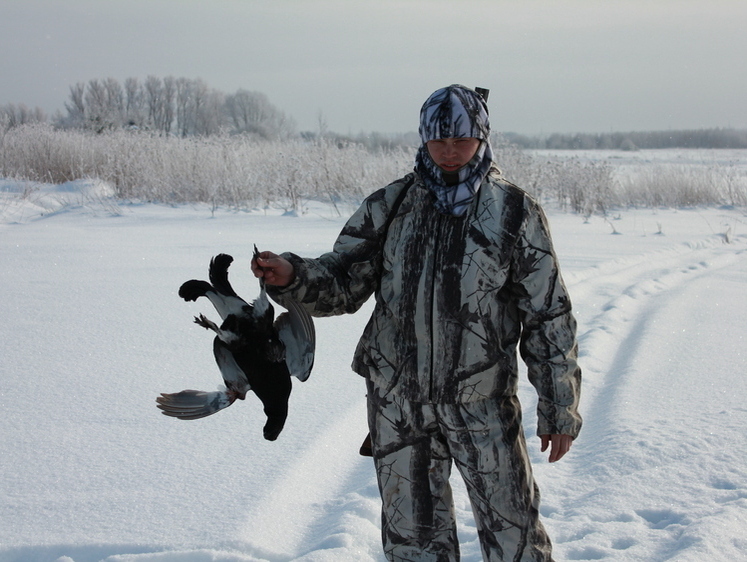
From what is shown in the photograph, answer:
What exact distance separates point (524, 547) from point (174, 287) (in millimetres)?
4111

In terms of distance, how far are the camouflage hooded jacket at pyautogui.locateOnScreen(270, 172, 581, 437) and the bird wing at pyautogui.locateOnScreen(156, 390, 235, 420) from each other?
286 mm

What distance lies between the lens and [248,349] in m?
1.63

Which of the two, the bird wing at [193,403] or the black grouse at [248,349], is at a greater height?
the black grouse at [248,349]

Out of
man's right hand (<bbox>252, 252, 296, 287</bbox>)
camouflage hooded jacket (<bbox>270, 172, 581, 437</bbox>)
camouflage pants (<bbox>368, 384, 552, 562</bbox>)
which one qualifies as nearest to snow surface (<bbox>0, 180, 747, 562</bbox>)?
camouflage pants (<bbox>368, 384, 552, 562</bbox>)

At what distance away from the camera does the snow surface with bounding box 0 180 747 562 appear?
2.21m

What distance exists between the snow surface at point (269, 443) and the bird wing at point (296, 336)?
735 mm

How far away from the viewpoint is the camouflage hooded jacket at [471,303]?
5.26 ft

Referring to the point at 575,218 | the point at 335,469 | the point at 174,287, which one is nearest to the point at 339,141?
the point at 575,218

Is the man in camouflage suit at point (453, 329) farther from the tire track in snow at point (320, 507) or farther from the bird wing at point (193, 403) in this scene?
the tire track in snow at point (320, 507)

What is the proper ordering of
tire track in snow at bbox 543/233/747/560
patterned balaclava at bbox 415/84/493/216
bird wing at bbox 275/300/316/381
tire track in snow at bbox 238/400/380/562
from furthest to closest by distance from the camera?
1. tire track in snow at bbox 543/233/747/560
2. tire track in snow at bbox 238/400/380/562
3. bird wing at bbox 275/300/316/381
4. patterned balaclava at bbox 415/84/493/216

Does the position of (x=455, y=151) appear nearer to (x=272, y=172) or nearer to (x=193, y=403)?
(x=193, y=403)

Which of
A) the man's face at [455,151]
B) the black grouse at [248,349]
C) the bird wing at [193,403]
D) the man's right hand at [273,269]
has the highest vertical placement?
the man's face at [455,151]

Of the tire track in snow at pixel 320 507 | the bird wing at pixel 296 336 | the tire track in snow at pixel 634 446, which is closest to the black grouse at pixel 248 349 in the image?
the bird wing at pixel 296 336

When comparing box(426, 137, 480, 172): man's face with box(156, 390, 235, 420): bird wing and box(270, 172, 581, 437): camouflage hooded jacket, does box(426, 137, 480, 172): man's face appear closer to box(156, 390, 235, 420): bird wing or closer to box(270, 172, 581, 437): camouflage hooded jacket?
box(270, 172, 581, 437): camouflage hooded jacket
